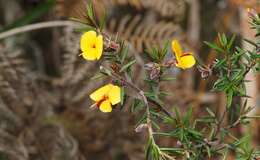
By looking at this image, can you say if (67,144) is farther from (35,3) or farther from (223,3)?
(223,3)

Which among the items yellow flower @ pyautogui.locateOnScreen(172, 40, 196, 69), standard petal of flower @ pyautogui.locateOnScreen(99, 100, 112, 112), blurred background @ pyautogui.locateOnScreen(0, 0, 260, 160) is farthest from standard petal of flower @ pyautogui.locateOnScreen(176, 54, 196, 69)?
blurred background @ pyautogui.locateOnScreen(0, 0, 260, 160)

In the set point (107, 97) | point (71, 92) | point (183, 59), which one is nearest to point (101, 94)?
point (107, 97)

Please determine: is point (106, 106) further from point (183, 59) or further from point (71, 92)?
point (71, 92)

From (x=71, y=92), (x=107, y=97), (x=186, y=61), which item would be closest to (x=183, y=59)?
(x=186, y=61)

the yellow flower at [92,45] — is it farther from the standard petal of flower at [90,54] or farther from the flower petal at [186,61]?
the flower petal at [186,61]

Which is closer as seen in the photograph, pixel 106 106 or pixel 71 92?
pixel 106 106

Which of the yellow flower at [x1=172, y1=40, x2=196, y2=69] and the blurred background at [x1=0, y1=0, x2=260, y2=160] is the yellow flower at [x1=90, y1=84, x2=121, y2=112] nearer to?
the yellow flower at [x1=172, y1=40, x2=196, y2=69]

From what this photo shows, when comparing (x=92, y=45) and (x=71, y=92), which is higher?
(x=92, y=45)
